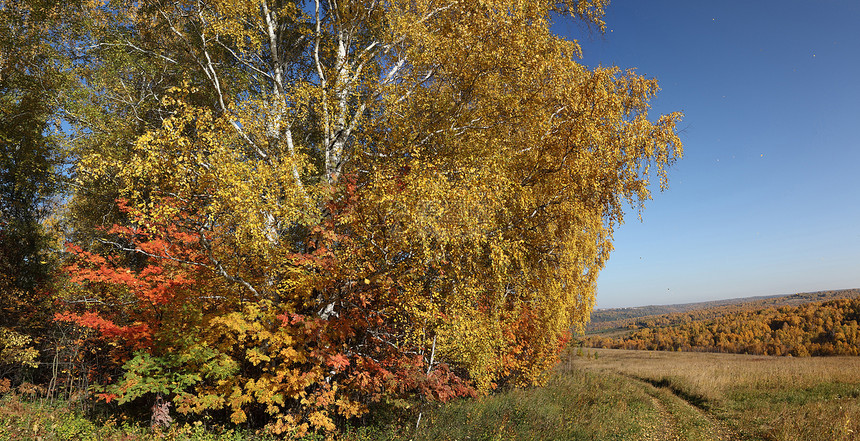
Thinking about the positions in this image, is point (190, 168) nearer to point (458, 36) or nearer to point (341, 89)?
point (341, 89)

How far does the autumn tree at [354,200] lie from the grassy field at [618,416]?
960 mm

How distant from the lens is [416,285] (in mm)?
8281

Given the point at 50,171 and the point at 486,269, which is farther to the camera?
the point at 50,171

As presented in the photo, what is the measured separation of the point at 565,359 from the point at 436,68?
2026cm

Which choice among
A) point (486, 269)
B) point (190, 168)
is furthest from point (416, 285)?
point (190, 168)

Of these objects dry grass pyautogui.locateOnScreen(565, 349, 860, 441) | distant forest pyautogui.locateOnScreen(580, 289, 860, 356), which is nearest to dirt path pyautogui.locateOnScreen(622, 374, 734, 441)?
dry grass pyautogui.locateOnScreen(565, 349, 860, 441)

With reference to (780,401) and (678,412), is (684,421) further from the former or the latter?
(780,401)

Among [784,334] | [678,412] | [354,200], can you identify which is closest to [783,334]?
[784,334]

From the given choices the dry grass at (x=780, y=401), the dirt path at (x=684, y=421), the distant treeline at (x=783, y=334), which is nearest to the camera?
the dry grass at (x=780, y=401)

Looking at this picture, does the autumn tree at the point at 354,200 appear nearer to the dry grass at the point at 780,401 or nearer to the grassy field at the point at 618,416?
the grassy field at the point at 618,416

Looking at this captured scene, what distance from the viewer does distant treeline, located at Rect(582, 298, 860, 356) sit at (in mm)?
41719

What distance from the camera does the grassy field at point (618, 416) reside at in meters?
7.48

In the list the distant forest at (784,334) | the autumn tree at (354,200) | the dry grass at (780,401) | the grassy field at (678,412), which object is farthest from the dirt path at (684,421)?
the distant forest at (784,334)

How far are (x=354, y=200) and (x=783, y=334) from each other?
68.9 meters
